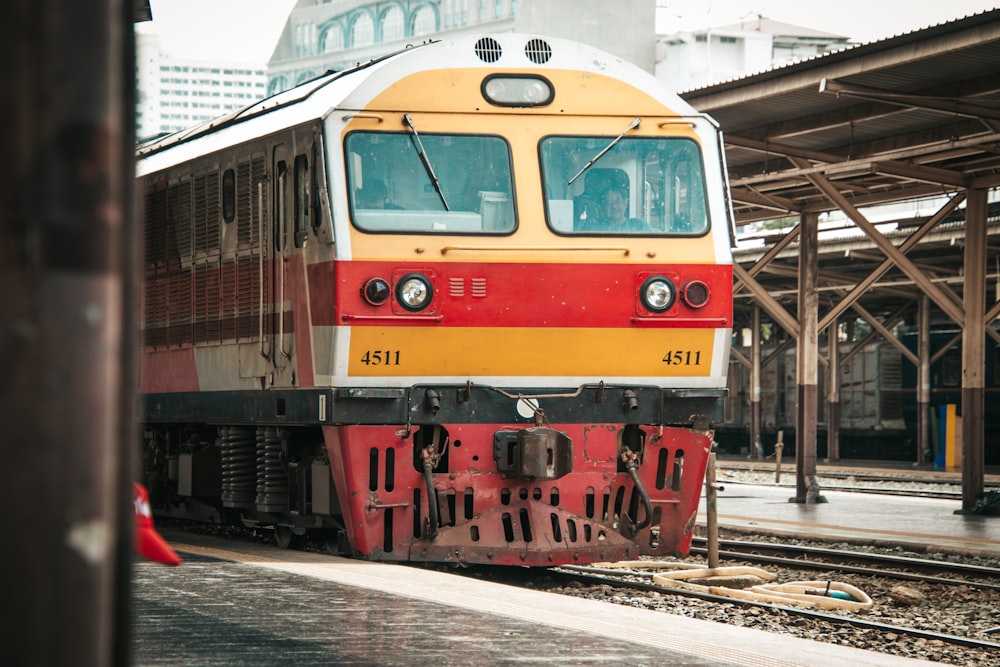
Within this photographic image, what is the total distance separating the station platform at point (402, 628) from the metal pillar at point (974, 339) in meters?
11.9

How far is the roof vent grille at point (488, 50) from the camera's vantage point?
33.0ft

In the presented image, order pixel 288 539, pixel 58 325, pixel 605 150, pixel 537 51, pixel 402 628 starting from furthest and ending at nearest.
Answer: pixel 288 539
pixel 537 51
pixel 605 150
pixel 402 628
pixel 58 325

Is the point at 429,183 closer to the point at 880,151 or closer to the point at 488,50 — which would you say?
the point at 488,50

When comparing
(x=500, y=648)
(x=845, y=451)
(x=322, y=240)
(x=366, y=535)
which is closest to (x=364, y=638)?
(x=500, y=648)

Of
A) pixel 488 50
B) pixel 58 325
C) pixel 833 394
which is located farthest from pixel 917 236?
pixel 58 325

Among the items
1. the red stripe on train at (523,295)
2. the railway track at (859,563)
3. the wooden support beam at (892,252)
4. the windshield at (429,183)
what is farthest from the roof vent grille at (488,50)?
the wooden support beam at (892,252)

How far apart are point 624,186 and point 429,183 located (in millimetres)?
1442

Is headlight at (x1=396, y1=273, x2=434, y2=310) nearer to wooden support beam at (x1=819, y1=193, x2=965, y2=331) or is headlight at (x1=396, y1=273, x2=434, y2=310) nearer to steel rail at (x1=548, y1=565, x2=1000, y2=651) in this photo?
steel rail at (x1=548, y1=565, x2=1000, y2=651)

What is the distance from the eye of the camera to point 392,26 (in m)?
123

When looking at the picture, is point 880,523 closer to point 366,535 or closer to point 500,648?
point 366,535

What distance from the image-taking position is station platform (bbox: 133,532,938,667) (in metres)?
5.34

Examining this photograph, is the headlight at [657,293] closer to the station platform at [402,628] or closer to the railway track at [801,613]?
the railway track at [801,613]

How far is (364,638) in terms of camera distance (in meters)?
5.68

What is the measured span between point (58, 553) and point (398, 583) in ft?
20.0
